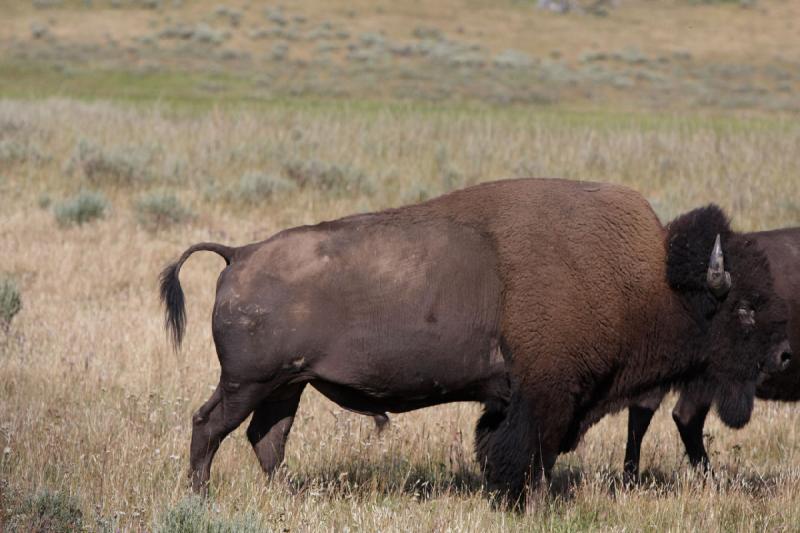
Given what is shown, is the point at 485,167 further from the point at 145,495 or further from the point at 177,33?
the point at 177,33

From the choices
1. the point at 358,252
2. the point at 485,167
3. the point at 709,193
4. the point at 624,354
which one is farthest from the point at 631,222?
the point at 485,167

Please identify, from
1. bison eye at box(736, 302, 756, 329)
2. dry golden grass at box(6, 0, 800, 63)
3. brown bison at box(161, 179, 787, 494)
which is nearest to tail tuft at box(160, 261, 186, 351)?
brown bison at box(161, 179, 787, 494)

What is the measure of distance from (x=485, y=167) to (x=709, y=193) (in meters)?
3.67

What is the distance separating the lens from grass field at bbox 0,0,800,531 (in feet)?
17.5

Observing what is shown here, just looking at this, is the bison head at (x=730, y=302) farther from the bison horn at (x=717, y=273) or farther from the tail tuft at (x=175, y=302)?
the tail tuft at (x=175, y=302)

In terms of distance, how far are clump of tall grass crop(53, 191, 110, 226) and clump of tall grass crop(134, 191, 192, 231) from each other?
48 centimetres

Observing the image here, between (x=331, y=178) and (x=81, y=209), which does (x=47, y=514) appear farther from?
(x=331, y=178)

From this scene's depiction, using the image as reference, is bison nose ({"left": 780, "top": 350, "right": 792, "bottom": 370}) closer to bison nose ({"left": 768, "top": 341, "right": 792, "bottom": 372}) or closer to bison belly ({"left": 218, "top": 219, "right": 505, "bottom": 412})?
bison nose ({"left": 768, "top": 341, "right": 792, "bottom": 372})

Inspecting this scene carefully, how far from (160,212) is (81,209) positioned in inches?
37.3

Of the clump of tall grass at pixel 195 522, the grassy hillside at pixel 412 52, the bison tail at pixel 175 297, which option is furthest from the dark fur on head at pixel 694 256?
the grassy hillside at pixel 412 52

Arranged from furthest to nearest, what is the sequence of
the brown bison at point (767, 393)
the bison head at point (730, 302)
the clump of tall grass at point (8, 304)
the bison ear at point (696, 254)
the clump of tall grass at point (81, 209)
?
the clump of tall grass at point (81, 209), the clump of tall grass at point (8, 304), the brown bison at point (767, 393), the bison head at point (730, 302), the bison ear at point (696, 254)

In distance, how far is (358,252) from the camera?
527 cm

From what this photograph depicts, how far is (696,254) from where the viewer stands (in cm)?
552

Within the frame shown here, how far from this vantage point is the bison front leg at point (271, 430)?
18.8 feet
